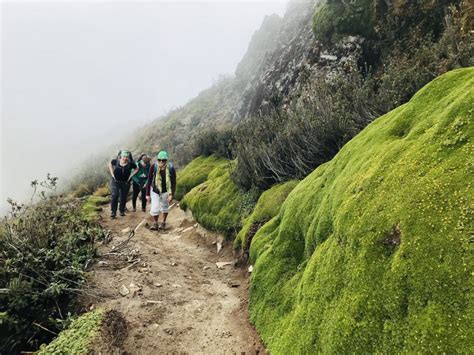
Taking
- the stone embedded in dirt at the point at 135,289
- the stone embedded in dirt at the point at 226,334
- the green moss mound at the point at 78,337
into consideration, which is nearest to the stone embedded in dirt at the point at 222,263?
the stone embedded in dirt at the point at 135,289

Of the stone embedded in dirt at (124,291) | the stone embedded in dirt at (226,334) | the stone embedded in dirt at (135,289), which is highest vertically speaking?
the stone embedded in dirt at (124,291)

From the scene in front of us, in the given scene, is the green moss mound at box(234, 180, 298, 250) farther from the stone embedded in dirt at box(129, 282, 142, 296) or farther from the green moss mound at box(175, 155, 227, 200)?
the green moss mound at box(175, 155, 227, 200)

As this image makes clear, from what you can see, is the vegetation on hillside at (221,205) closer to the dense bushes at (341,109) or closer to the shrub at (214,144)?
the dense bushes at (341,109)

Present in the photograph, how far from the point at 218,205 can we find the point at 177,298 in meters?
4.44

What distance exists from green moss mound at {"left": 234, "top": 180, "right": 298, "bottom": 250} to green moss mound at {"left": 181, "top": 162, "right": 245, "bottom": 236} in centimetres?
91

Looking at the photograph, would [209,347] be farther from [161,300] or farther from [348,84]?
[348,84]

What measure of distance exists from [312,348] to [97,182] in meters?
23.1

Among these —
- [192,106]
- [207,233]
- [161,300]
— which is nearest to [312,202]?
[161,300]

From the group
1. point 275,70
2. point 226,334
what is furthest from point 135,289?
point 275,70

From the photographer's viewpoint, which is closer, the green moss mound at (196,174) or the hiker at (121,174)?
the hiker at (121,174)

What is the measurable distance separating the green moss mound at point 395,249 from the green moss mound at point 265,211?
2.52 meters

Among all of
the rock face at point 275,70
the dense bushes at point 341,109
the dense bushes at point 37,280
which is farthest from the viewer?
the rock face at point 275,70

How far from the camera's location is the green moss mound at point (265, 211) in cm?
735

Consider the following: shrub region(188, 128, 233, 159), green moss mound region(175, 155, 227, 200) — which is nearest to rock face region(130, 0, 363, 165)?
shrub region(188, 128, 233, 159)
